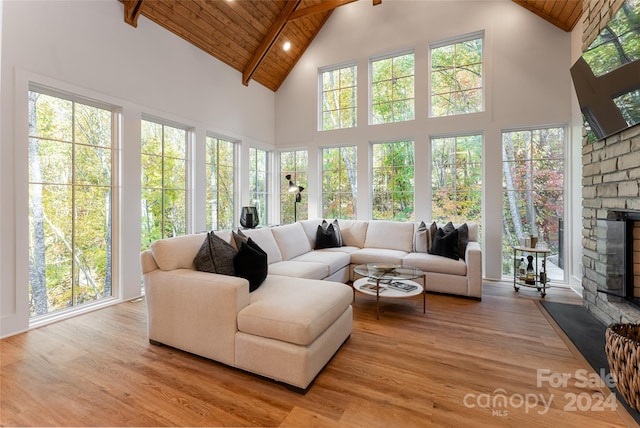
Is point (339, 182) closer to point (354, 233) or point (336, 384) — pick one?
point (354, 233)

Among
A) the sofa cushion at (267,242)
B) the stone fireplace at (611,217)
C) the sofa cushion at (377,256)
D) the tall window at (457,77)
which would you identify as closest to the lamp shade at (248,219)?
the sofa cushion at (267,242)

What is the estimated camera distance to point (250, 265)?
7.54 ft

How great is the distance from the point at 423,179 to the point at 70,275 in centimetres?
482

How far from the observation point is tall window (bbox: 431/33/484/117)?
449cm

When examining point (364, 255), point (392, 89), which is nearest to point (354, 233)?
point (364, 255)

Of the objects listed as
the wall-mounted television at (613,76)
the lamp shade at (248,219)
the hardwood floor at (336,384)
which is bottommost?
the hardwood floor at (336,384)

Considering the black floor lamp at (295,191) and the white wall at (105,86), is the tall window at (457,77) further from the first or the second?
the white wall at (105,86)

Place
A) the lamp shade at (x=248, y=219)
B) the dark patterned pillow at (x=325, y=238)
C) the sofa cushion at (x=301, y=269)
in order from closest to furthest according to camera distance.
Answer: the sofa cushion at (x=301, y=269)
the lamp shade at (x=248, y=219)
the dark patterned pillow at (x=325, y=238)

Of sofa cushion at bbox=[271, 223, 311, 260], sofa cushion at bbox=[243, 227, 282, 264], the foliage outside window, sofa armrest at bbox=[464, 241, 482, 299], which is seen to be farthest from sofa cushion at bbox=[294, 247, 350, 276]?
the foliage outside window

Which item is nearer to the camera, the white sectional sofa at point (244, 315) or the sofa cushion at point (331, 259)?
the white sectional sofa at point (244, 315)

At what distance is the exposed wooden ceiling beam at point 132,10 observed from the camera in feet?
11.0

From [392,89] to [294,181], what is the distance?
2.53m

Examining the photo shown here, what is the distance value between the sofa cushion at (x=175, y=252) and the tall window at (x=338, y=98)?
391 centimetres

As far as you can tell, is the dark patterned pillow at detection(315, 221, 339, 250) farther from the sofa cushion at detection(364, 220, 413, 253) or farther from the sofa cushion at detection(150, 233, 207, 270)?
the sofa cushion at detection(150, 233, 207, 270)
